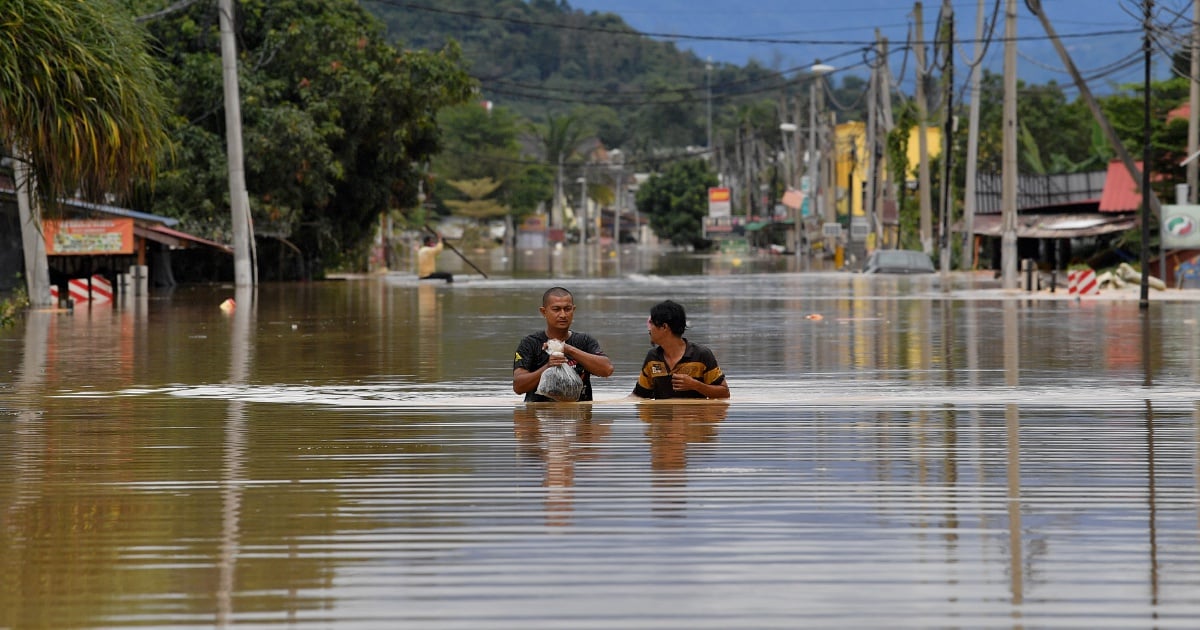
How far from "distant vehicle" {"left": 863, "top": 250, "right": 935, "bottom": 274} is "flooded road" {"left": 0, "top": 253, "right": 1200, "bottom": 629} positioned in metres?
39.6

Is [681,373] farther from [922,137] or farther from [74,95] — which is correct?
[922,137]

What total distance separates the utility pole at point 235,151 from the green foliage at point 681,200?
108173mm

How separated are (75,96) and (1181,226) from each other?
26.7m

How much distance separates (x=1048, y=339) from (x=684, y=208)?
5298 inches

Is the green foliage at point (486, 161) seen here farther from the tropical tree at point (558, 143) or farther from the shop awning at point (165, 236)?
the shop awning at point (165, 236)

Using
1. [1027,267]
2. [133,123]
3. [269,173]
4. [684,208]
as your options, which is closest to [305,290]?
[269,173]

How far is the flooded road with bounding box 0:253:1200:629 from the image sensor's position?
21.4 ft

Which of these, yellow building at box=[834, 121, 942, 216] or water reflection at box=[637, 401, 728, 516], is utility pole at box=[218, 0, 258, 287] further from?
yellow building at box=[834, 121, 942, 216]

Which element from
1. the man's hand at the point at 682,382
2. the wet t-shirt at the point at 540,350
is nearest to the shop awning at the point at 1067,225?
the man's hand at the point at 682,382

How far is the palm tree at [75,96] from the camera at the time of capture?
18.5m

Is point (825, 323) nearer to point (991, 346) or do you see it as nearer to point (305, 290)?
point (991, 346)

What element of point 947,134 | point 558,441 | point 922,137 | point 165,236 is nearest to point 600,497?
point 558,441

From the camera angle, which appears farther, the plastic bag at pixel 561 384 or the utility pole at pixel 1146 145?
the utility pole at pixel 1146 145

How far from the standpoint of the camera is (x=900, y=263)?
58.9m
